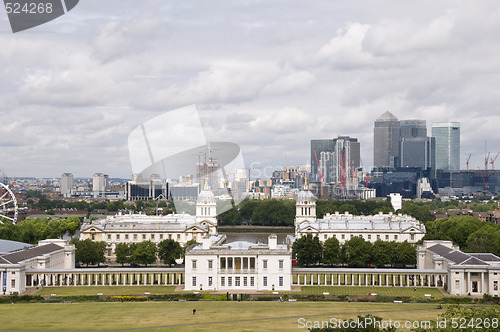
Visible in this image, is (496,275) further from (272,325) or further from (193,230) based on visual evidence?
(193,230)

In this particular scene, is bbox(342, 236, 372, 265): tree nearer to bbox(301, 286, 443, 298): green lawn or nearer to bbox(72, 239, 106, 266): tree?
bbox(301, 286, 443, 298): green lawn

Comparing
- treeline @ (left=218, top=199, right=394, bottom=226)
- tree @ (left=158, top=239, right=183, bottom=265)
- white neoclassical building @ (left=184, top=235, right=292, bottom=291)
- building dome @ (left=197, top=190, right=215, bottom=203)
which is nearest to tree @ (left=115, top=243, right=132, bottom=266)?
tree @ (left=158, top=239, right=183, bottom=265)

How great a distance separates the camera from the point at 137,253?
81562 mm

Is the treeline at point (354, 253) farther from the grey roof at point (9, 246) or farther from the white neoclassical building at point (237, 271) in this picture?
the grey roof at point (9, 246)

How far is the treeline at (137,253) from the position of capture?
81.4m

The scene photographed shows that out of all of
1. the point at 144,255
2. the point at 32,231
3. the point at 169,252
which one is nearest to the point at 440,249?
the point at 169,252

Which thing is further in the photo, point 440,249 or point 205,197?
point 205,197

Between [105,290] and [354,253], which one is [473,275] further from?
[105,290]

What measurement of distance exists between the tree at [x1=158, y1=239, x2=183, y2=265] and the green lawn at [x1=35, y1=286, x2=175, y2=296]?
35.5ft

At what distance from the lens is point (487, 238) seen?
272 ft

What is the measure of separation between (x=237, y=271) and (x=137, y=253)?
16.8 metres

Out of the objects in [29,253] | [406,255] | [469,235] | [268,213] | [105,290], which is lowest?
[105,290]

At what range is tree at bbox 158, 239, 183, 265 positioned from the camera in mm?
81000

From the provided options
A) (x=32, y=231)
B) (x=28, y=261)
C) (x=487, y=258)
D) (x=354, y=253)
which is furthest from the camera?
(x=32, y=231)
